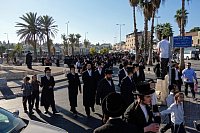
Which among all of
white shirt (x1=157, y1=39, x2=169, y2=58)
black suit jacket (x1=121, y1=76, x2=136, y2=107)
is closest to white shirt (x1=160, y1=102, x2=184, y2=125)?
black suit jacket (x1=121, y1=76, x2=136, y2=107)

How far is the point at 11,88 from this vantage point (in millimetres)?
21422

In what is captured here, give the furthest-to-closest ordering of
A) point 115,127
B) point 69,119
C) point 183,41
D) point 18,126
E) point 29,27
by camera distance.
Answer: point 29,27, point 183,41, point 69,119, point 18,126, point 115,127

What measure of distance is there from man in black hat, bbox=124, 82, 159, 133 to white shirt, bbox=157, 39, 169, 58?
9.21 m

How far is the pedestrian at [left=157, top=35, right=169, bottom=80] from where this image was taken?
13755 millimetres

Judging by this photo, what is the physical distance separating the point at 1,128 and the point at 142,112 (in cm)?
222

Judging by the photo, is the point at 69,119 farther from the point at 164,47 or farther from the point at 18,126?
the point at 18,126

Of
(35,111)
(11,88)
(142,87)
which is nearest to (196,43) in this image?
(11,88)

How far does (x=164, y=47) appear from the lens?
13914 mm

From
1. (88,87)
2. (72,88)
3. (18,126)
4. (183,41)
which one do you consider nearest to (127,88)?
(88,87)

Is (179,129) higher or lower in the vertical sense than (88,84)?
lower

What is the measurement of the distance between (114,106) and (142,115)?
102cm

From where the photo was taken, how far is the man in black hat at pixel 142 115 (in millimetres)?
4504

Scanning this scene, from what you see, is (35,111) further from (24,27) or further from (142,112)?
(24,27)

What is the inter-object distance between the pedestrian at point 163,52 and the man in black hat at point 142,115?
9239mm
